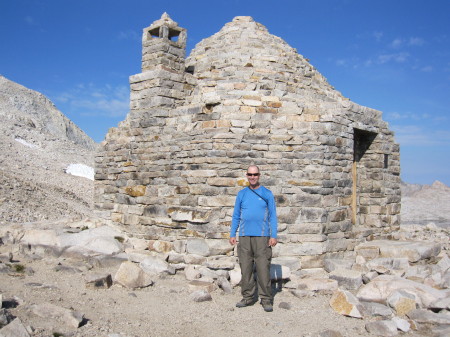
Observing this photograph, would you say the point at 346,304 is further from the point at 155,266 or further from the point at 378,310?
the point at 155,266

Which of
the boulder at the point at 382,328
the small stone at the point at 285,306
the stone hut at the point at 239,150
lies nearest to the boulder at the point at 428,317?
the boulder at the point at 382,328

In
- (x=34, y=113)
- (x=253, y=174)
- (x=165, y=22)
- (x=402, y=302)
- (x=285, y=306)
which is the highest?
(x=34, y=113)

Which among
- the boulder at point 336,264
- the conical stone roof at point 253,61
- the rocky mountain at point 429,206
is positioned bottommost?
the boulder at point 336,264

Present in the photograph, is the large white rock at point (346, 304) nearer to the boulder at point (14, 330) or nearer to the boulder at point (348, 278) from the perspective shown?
the boulder at point (348, 278)

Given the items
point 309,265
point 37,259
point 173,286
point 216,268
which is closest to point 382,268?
point 309,265

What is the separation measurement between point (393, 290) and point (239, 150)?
3390mm

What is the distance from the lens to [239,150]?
25.1 feet

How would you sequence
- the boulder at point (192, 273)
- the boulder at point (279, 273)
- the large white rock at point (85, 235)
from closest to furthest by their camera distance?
the boulder at point (279, 273), the boulder at point (192, 273), the large white rock at point (85, 235)

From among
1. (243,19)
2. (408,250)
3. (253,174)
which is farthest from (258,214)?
(243,19)

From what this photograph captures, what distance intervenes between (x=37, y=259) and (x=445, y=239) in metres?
10.5

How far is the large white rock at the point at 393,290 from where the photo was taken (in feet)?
19.6

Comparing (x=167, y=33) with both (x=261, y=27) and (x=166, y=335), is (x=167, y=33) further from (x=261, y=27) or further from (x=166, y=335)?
(x=166, y=335)

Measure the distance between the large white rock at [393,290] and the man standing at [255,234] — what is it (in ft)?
4.90

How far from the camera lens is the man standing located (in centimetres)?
590
